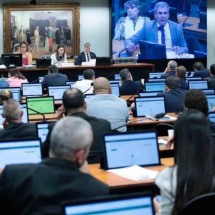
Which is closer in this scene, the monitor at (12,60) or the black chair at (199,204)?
the black chair at (199,204)

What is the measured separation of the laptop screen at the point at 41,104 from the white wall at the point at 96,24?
8.90 meters

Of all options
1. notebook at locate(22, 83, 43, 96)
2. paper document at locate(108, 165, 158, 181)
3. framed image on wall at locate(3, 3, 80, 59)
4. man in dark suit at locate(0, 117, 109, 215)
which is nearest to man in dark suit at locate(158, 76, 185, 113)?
notebook at locate(22, 83, 43, 96)

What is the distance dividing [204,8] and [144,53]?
2.45 metres

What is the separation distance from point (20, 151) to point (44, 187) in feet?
5.75

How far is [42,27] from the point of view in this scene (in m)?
16.3

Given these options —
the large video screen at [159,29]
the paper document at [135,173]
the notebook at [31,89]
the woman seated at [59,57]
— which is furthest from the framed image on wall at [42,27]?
the paper document at [135,173]

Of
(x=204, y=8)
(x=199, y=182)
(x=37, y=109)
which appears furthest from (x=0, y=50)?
(x=199, y=182)

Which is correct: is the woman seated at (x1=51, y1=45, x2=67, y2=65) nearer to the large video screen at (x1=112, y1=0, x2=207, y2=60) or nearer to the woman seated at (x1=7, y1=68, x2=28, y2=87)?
the woman seated at (x1=7, y1=68, x2=28, y2=87)

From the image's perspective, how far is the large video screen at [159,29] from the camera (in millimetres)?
16375

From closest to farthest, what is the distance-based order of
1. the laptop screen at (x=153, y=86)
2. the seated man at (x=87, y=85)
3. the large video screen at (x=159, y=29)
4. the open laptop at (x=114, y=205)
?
1. the open laptop at (x=114, y=205)
2. the seated man at (x=87, y=85)
3. the laptop screen at (x=153, y=86)
4. the large video screen at (x=159, y=29)

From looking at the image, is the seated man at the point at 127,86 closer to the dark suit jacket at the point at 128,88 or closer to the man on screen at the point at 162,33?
the dark suit jacket at the point at 128,88

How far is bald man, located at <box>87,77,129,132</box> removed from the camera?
5.72m

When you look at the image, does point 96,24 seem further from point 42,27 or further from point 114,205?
point 114,205

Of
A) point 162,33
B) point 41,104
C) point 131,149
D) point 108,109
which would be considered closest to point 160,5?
point 162,33
